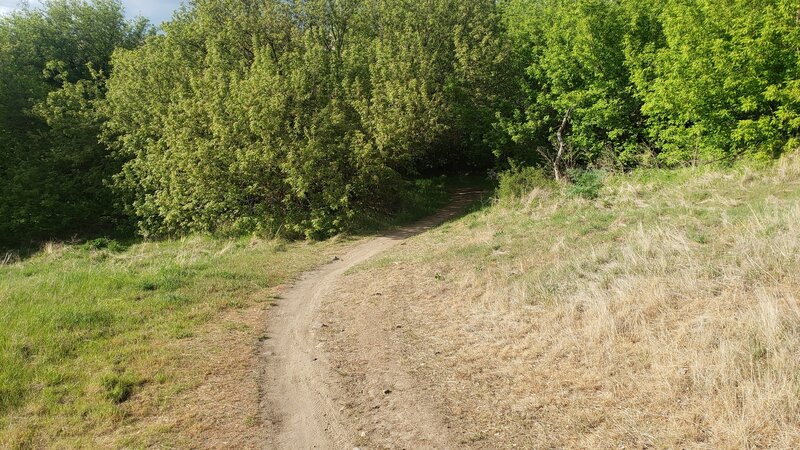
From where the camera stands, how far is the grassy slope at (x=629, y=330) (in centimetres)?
455

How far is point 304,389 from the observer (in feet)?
20.5

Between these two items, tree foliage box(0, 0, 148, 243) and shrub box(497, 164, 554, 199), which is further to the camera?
tree foliage box(0, 0, 148, 243)

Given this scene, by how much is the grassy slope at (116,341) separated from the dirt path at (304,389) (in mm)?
425

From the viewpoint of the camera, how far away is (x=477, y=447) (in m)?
4.72

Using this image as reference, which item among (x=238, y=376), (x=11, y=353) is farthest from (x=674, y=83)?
(x=11, y=353)

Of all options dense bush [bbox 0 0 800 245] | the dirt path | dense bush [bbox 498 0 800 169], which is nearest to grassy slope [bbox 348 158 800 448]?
the dirt path

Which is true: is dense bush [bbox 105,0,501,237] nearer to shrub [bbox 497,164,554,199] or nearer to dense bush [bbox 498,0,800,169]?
dense bush [bbox 498,0,800,169]

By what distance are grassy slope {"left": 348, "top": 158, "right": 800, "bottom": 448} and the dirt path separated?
3.81ft

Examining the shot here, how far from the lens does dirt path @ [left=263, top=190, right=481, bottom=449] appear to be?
17.0ft

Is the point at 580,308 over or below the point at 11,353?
below

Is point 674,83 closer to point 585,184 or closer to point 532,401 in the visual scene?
point 585,184

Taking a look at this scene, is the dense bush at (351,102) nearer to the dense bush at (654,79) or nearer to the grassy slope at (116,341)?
the dense bush at (654,79)

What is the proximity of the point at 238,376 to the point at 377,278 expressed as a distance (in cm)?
523

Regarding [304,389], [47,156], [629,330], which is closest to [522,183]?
[629,330]
